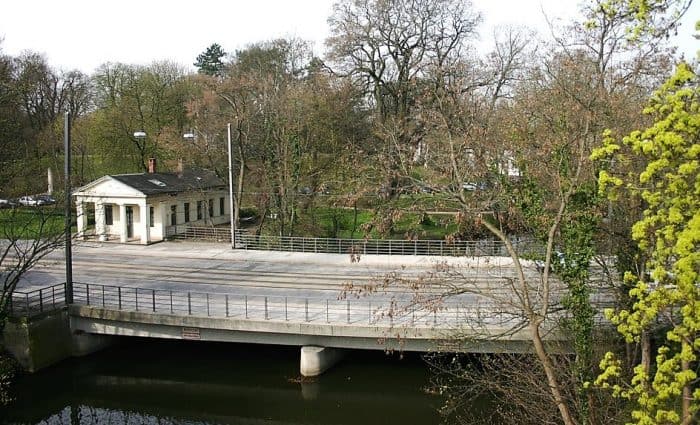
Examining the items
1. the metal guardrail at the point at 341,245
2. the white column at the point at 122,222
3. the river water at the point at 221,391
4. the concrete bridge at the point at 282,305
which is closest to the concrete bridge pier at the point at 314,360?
the concrete bridge at the point at 282,305

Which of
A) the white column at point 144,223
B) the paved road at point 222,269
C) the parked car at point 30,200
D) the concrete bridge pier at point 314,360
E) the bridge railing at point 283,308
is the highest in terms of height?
the parked car at point 30,200

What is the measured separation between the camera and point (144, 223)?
35125 millimetres

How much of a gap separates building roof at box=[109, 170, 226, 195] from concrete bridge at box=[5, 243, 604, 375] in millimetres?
5494

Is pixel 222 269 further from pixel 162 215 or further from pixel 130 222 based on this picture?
pixel 130 222

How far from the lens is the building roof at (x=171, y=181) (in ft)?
116

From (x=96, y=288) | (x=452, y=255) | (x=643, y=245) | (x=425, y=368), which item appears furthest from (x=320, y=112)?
(x=643, y=245)

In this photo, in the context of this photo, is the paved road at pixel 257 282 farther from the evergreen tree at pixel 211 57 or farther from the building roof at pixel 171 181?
the evergreen tree at pixel 211 57

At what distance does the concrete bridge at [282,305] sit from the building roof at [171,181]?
549cm

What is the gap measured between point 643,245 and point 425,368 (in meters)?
15.4

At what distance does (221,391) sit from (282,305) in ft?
10.9

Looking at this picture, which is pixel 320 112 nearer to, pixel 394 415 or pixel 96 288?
pixel 96 288

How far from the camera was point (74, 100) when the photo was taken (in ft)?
197

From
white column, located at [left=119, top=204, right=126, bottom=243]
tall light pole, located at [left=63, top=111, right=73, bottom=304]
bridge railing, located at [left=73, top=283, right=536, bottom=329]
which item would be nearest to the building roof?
white column, located at [left=119, top=204, right=126, bottom=243]

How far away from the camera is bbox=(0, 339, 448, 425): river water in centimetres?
1914
